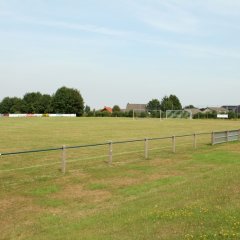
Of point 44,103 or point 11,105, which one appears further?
point 11,105

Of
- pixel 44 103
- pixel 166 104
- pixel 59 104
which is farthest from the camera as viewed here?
pixel 44 103

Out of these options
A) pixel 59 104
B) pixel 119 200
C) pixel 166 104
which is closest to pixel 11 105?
pixel 59 104

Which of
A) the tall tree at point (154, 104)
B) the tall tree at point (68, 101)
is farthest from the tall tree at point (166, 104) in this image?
the tall tree at point (68, 101)

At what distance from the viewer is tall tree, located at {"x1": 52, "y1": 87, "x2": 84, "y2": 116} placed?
14638cm

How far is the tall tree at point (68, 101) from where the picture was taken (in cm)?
14638

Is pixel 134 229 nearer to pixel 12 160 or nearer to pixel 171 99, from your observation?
pixel 12 160

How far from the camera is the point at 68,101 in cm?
14638

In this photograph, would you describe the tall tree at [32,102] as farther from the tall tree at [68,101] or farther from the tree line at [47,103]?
Result: the tall tree at [68,101]

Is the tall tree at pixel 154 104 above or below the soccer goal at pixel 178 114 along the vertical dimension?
above

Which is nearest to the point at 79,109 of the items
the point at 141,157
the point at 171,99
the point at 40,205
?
the point at 171,99

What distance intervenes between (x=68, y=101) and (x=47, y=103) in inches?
596

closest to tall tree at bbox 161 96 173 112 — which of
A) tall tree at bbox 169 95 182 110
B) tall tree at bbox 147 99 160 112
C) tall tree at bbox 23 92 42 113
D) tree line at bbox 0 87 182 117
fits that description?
tree line at bbox 0 87 182 117

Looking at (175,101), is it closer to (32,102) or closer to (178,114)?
(178,114)

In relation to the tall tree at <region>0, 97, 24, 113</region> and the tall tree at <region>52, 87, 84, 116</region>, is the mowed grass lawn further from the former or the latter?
the tall tree at <region>0, 97, 24, 113</region>
